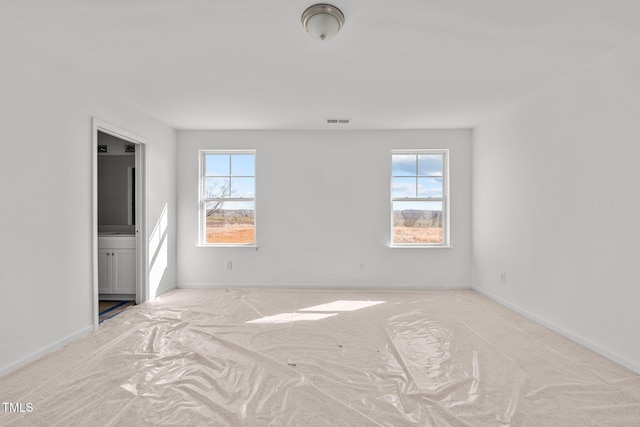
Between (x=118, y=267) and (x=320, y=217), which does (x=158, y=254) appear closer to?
(x=118, y=267)

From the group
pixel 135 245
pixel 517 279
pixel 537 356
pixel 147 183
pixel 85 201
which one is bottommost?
pixel 537 356

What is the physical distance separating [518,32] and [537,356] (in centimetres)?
260

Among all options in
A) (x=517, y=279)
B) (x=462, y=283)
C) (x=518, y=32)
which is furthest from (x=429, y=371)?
(x=462, y=283)

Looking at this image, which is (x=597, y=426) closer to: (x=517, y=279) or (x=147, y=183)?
(x=517, y=279)

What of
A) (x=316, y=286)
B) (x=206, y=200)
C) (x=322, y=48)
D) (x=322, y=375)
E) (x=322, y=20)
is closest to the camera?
(x=322, y=20)

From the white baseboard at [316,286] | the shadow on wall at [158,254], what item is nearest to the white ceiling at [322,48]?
the shadow on wall at [158,254]

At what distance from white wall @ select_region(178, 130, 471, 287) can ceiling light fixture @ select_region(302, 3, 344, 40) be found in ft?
9.23

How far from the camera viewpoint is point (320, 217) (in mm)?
4867

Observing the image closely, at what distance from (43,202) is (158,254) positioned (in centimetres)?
195

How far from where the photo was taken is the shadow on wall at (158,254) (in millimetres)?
4219

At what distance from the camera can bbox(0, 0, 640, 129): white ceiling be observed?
1.95 m

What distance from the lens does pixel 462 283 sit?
483 centimetres

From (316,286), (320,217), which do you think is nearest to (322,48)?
(320,217)

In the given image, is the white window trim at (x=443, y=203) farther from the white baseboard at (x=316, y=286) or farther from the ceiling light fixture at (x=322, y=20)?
the ceiling light fixture at (x=322, y=20)
